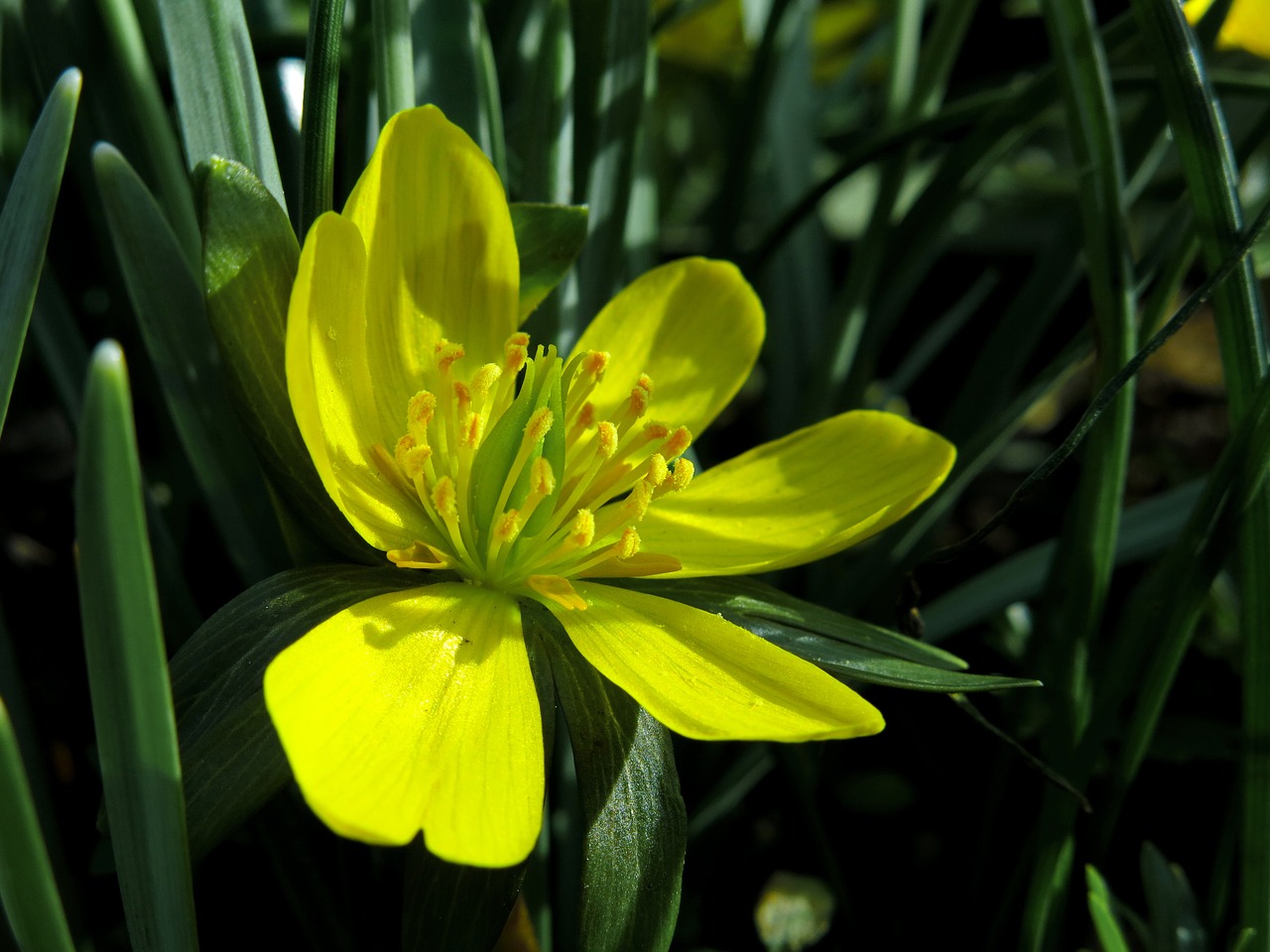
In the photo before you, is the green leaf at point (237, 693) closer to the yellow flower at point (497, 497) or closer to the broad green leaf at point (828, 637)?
the yellow flower at point (497, 497)

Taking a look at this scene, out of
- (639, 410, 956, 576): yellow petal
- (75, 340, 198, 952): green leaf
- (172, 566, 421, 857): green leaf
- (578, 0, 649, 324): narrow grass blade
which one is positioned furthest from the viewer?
(578, 0, 649, 324): narrow grass blade

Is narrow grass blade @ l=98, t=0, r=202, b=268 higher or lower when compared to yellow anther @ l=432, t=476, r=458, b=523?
higher

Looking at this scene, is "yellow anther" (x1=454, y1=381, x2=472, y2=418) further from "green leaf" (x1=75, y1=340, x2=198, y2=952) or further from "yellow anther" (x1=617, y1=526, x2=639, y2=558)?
"green leaf" (x1=75, y1=340, x2=198, y2=952)

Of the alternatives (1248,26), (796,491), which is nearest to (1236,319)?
(796,491)

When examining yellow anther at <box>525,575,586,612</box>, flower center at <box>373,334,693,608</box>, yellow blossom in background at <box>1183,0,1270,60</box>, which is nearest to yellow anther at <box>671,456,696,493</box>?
flower center at <box>373,334,693,608</box>

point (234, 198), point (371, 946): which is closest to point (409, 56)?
point (234, 198)

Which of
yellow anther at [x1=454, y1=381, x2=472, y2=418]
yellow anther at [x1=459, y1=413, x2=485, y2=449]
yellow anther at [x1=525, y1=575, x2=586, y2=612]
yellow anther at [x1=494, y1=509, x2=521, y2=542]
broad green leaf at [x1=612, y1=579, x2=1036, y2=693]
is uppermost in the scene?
yellow anther at [x1=454, y1=381, x2=472, y2=418]

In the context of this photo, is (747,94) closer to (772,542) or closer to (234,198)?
(772,542)
